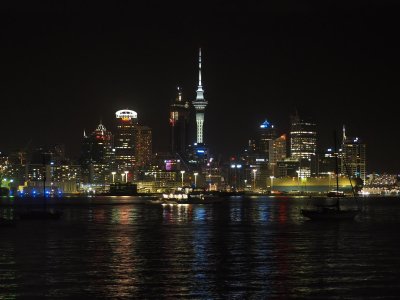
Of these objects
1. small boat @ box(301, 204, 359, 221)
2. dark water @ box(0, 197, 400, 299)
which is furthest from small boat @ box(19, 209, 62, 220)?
small boat @ box(301, 204, 359, 221)

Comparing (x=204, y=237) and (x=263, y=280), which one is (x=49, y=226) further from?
(x=263, y=280)

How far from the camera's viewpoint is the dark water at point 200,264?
33219 mm

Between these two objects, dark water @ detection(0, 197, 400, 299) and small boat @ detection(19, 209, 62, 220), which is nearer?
dark water @ detection(0, 197, 400, 299)

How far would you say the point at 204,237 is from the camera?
63.6 metres

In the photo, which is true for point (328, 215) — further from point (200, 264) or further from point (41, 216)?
point (200, 264)

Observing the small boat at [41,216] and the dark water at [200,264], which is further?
the small boat at [41,216]

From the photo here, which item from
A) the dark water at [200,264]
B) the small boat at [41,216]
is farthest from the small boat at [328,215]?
the small boat at [41,216]

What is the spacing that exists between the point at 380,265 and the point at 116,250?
17736 millimetres

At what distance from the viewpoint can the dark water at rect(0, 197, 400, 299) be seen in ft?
109

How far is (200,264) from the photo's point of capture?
43000 millimetres

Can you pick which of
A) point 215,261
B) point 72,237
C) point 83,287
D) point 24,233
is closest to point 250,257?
point 215,261

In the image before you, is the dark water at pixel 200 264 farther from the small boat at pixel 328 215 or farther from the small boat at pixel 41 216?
the small boat at pixel 41 216

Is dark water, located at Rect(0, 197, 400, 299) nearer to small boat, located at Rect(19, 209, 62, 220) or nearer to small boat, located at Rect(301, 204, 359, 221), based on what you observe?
small boat, located at Rect(301, 204, 359, 221)

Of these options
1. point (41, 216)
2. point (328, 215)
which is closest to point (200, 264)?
point (328, 215)
